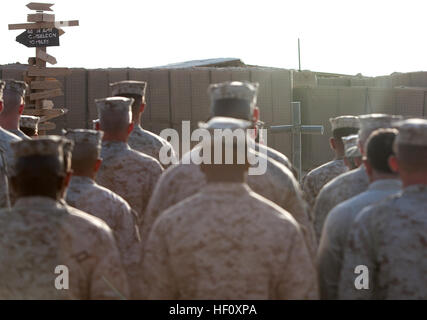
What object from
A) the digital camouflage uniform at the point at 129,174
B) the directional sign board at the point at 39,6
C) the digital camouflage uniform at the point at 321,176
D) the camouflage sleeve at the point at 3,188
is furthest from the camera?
the directional sign board at the point at 39,6

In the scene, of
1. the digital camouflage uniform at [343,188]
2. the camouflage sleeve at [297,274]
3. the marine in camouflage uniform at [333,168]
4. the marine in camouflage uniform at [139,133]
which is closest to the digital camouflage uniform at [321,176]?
the marine in camouflage uniform at [333,168]

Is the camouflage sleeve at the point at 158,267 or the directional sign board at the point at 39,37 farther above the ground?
the directional sign board at the point at 39,37

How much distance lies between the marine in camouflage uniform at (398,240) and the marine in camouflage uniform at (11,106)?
3785 millimetres

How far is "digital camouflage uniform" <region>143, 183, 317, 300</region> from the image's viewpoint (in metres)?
3.39

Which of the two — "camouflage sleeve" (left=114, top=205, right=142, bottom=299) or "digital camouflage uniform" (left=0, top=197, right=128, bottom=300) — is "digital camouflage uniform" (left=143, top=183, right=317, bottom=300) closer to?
"digital camouflage uniform" (left=0, top=197, right=128, bottom=300)

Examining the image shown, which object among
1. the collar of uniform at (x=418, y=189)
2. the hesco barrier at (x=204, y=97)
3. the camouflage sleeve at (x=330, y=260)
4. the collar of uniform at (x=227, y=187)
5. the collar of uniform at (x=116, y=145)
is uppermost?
the hesco barrier at (x=204, y=97)

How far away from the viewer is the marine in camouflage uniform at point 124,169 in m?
5.66

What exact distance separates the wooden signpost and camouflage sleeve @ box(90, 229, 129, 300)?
1077 centimetres

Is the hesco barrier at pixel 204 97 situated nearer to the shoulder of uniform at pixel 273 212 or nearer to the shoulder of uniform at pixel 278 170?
the shoulder of uniform at pixel 278 170

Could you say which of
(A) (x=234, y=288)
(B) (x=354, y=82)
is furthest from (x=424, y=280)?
(B) (x=354, y=82)

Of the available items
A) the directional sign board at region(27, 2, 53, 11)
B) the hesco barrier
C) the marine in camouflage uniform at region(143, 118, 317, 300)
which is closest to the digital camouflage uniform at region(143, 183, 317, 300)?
the marine in camouflage uniform at region(143, 118, 317, 300)

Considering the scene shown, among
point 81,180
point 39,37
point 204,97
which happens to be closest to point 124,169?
point 81,180

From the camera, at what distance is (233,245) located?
3.41 meters
